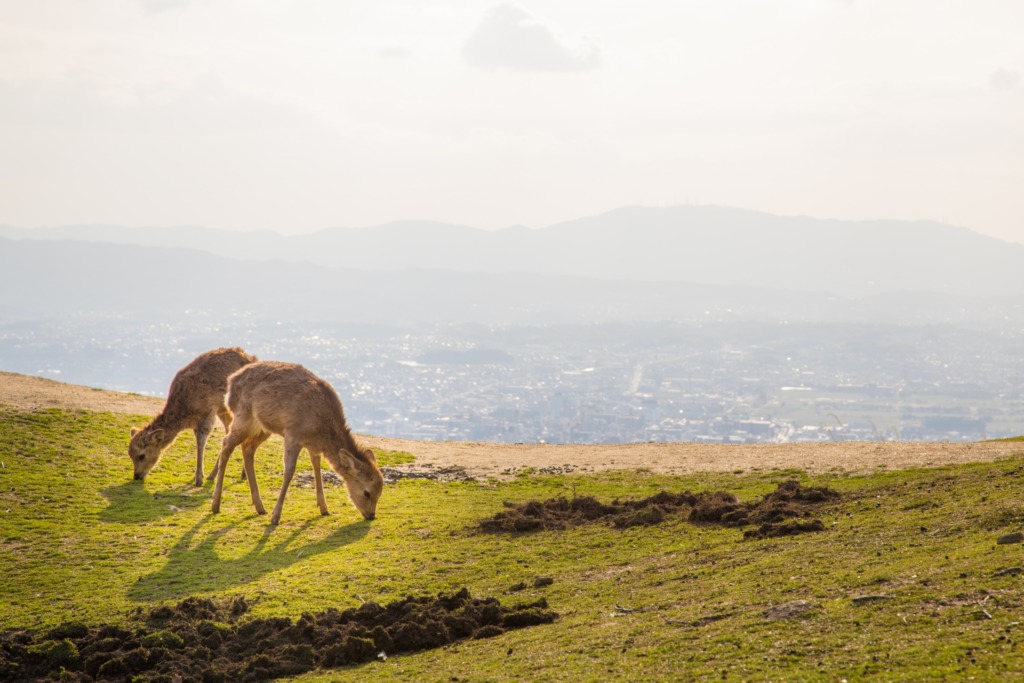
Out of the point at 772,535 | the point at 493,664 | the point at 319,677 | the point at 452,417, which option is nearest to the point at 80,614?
the point at 319,677

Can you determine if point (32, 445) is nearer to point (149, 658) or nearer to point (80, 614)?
point (80, 614)

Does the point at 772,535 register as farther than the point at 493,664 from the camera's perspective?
Yes

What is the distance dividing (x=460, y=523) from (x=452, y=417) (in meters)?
162

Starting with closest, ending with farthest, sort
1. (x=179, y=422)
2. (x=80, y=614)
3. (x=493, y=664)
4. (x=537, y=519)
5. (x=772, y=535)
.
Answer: (x=493, y=664) → (x=80, y=614) → (x=772, y=535) → (x=537, y=519) → (x=179, y=422)

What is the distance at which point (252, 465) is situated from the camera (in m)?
20.1

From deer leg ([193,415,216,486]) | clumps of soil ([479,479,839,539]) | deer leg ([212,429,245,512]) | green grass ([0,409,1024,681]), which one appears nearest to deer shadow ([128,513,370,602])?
green grass ([0,409,1024,681])

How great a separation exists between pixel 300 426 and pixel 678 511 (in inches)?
321

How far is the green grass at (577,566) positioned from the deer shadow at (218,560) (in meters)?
0.06

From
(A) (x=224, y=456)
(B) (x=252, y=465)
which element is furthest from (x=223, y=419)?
(B) (x=252, y=465)

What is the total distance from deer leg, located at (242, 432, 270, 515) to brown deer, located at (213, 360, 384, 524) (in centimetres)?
2

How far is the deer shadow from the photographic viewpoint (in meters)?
14.7

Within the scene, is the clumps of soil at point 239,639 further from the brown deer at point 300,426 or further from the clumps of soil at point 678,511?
the brown deer at point 300,426

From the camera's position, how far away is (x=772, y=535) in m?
15.4

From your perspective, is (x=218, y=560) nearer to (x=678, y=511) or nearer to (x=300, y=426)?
(x=300, y=426)
